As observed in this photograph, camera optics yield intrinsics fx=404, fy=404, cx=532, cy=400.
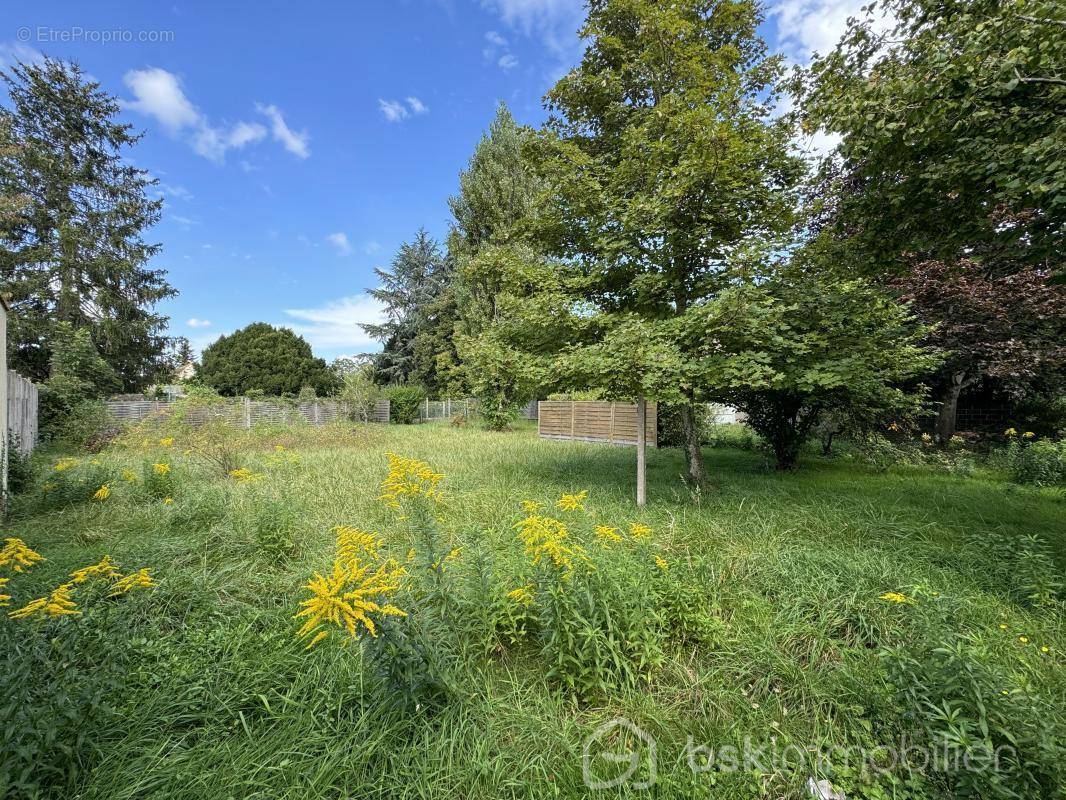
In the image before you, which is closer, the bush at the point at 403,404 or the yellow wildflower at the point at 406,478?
the yellow wildflower at the point at 406,478

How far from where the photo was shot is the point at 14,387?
6402mm

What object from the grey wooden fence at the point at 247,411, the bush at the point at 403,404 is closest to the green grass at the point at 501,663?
the grey wooden fence at the point at 247,411

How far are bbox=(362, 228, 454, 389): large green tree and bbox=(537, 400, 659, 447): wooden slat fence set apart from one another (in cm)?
1163

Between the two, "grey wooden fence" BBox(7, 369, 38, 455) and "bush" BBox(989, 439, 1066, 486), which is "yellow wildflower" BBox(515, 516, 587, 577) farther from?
"bush" BBox(989, 439, 1066, 486)

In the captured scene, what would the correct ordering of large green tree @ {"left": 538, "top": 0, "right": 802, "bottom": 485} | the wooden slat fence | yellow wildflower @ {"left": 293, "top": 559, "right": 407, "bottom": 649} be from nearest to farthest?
1. yellow wildflower @ {"left": 293, "top": 559, "right": 407, "bottom": 649}
2. large green tree @ {"left": 538, "top": 0, "right": 802, "bottom": 485}
3. the wooden slat fence

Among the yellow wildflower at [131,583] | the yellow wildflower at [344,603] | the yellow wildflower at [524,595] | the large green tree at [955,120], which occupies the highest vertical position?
the large green tree at [955,120]

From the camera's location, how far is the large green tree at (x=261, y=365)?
28812 mm

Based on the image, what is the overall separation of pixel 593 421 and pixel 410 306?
1705cm

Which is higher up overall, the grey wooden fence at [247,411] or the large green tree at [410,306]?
the large green tree at [410,306]

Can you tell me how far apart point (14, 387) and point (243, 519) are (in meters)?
5.93

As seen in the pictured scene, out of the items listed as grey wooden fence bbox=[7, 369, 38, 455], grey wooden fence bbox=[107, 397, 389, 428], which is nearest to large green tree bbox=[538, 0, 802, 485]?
grey wooden fence bbox=[107, 397, 389, 428]

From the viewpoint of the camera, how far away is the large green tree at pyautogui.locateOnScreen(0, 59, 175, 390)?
16.3 meters

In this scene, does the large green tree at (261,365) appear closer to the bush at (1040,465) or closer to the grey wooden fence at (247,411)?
the grey wooden fence at (247,411)
